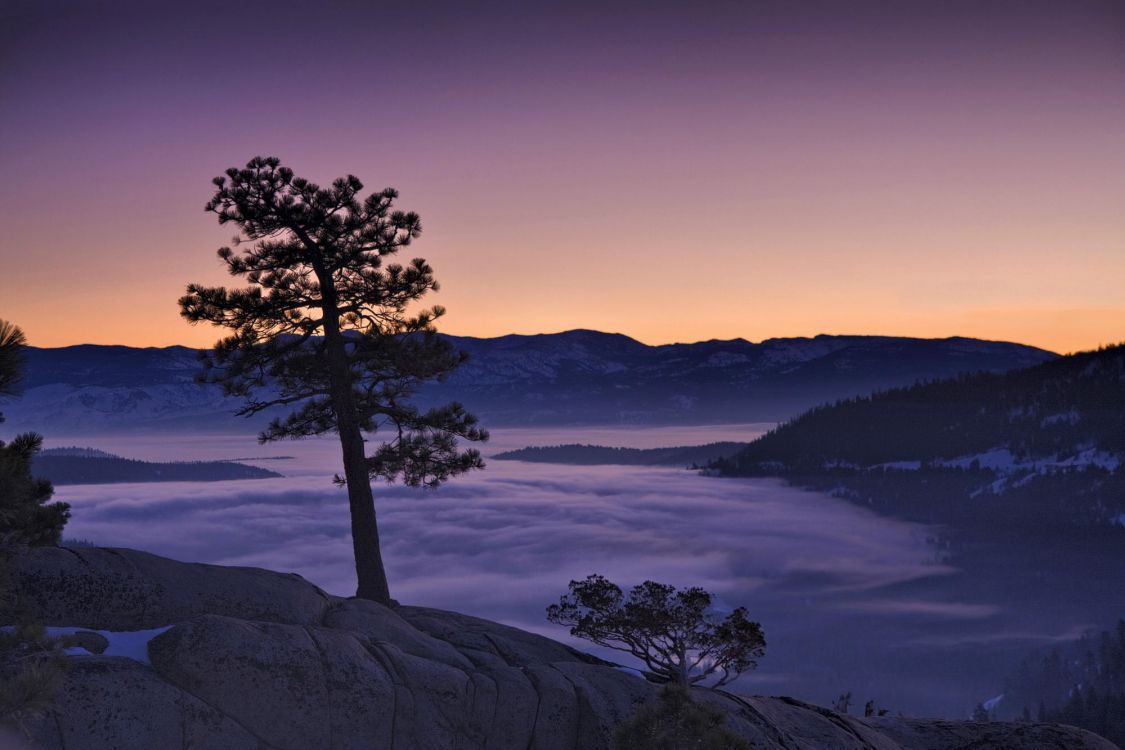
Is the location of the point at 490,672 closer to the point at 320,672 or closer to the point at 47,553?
the point at 320,672

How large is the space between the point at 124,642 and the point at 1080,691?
191838 mm

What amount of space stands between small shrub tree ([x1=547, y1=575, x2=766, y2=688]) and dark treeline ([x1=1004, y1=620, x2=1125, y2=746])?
11974cm

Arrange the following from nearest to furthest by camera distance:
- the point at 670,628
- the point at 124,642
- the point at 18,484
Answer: the point at 18,484, the point at 124,642, the point at 670,628

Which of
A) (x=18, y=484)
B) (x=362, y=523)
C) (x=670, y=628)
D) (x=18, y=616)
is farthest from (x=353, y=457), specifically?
(x=18, y=484)

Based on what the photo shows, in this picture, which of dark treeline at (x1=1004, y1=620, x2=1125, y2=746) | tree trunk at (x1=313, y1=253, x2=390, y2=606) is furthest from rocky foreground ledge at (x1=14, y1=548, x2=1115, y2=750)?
dark treeline at (x1=1004, y1=620, x2=1125, y2=746)

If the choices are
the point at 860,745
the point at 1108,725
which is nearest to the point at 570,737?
the point at 860,745

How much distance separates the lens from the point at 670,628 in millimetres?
27250

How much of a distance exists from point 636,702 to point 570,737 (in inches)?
77.3

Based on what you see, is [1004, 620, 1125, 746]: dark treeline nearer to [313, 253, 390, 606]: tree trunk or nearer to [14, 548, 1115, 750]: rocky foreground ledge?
[14, 548, 1115, 750]: rocky foreground ledge

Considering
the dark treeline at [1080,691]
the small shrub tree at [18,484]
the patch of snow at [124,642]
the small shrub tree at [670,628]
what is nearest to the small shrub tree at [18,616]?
the small shrub tree at [18,484]

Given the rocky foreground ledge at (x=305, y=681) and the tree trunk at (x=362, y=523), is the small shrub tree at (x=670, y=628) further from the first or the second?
the tree trunk at (x=362, y=523)

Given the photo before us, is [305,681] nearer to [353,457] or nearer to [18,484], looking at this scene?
[18,484]

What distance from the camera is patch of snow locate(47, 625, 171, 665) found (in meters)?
15.4

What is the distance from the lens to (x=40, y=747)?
43.5 ft
